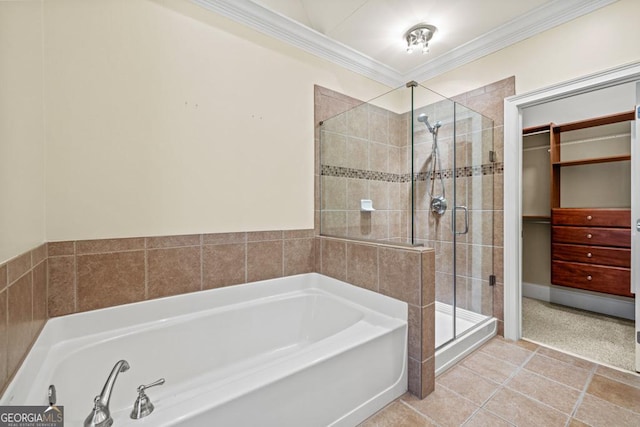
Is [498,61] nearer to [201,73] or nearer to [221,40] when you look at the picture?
[221,40]

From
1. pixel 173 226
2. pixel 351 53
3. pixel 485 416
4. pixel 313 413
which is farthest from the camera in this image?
pixel 351 53

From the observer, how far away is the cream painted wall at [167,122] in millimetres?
1381

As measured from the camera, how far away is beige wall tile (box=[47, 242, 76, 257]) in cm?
134

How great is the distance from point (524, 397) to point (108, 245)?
7.85 feet

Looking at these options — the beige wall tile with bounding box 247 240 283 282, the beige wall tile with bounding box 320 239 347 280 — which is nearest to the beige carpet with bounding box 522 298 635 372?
the beige wall tile with bounding box 320 239 347 280

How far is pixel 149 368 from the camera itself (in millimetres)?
1418

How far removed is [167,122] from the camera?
5.34 ft

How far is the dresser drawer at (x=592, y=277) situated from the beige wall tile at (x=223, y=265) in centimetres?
323

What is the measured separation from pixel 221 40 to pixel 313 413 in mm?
2156

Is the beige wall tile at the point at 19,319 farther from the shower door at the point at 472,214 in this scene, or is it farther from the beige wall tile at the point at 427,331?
the shower door at the point at 472,214

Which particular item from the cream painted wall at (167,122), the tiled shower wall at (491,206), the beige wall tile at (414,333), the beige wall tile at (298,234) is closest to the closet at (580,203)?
the tiled shower wall at (491,206)

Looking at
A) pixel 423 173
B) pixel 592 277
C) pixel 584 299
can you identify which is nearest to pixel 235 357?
pixel 423 173

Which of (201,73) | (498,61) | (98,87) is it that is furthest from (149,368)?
(498,61)

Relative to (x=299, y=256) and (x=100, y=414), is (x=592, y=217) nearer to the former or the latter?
(x=299, y=256)
